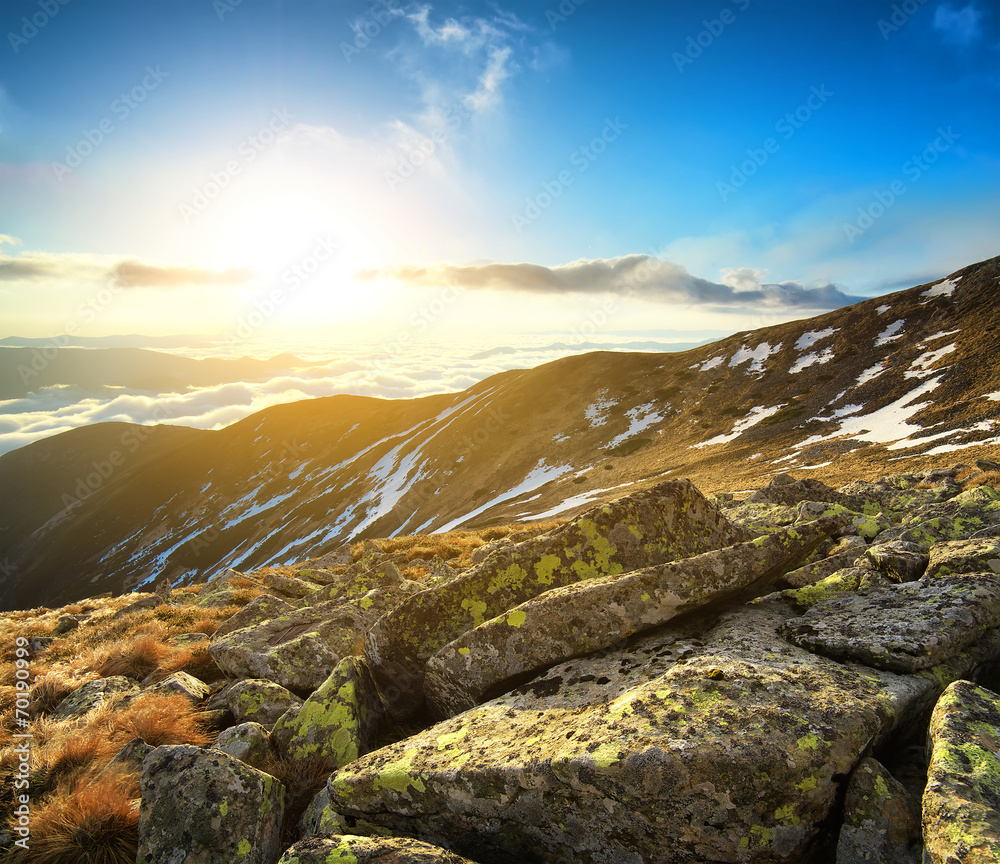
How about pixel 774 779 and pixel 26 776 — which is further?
pixel 26 776

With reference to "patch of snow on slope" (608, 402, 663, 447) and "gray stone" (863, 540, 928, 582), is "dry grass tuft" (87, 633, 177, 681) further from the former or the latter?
"patch of snow on slope" (608, 402, 663, 447)

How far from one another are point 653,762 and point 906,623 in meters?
3.67

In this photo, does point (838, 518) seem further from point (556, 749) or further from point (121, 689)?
point (121, 689)

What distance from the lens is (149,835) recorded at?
4977 millimetres

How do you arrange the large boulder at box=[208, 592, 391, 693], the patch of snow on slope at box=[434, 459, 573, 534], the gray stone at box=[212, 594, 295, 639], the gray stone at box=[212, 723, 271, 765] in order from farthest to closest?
the patch of snow on slope at box=[434, 459, 573, 534] → the gray stone at box=[212, 594, 295, 639] → the large boulder at box=[208, 592, 391, 693] → the gray stone at box=[212, 723, 271, 765]

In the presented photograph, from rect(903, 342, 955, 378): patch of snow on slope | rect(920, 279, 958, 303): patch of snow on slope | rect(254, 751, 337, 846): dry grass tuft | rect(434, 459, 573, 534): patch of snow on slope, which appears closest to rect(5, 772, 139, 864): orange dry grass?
rect(254, 751, 337, 846): dry grass tuft

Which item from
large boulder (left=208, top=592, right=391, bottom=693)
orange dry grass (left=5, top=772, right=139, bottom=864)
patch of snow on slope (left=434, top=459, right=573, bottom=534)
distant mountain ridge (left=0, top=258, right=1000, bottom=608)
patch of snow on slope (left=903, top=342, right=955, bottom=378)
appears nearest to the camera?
orange dry grass (left=5, top=772, right=139, bottom=864)

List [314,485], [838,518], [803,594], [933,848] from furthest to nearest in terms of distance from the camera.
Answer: [314,485], [838,518], [803,594], [933,848]

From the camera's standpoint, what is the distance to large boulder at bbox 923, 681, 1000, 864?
3.20 m

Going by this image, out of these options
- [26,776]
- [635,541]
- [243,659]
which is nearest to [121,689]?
[243,659]

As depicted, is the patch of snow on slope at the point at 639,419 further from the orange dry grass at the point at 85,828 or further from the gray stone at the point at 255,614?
the orange dry grass at the point at 85,828

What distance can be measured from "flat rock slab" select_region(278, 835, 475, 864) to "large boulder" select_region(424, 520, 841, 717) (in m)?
2.24

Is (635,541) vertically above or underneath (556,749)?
above

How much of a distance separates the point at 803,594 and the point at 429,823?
5.69 metres
